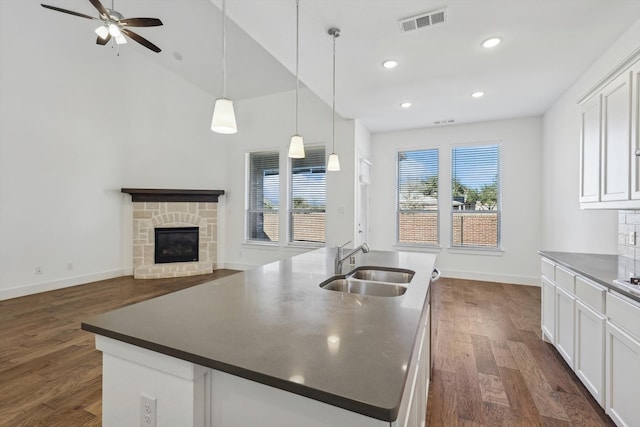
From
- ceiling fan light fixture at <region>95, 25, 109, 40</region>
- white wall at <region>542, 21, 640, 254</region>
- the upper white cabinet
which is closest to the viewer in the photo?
the upper white cabinet

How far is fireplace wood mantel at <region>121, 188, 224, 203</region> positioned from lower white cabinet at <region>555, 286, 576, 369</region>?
223 inches

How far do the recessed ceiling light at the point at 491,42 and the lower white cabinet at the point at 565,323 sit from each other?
229cm

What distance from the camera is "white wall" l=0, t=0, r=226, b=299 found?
4.04 meters

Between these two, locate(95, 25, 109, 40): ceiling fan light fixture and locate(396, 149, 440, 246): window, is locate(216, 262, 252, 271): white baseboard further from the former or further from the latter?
locate(95, 25, 109, 40): ceiling fan light fixture

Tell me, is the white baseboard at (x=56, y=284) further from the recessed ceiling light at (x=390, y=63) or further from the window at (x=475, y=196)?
the window at (x=475, y=196)

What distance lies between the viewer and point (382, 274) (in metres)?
2.17

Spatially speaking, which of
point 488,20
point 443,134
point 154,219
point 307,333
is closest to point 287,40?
point 488,20

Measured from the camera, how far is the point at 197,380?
93cm

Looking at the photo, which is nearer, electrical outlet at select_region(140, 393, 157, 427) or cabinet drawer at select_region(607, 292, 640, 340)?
electrical outlet at select_region(140, 393, 157, 427)

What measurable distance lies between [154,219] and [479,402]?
18.7 ft

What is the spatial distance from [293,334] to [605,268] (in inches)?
97.6

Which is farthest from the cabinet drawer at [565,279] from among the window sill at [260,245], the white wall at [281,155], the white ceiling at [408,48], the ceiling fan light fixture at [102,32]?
the ceiling fan light fixture at [102,32]

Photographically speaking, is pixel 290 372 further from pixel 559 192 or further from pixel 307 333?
pixel 559 192

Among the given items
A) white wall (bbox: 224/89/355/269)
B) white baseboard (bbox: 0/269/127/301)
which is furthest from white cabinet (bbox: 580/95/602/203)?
white baseboard (bbox: 0/269/127/301)
